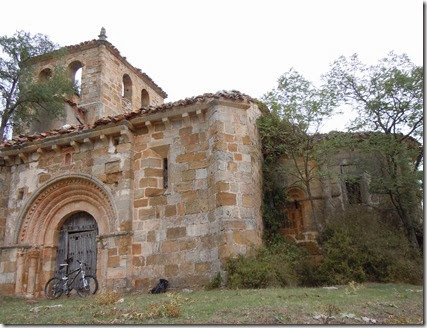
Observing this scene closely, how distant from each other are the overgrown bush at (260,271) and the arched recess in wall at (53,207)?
4287mm

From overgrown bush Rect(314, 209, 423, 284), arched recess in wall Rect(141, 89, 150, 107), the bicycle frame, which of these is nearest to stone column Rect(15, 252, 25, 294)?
the bicycle frame

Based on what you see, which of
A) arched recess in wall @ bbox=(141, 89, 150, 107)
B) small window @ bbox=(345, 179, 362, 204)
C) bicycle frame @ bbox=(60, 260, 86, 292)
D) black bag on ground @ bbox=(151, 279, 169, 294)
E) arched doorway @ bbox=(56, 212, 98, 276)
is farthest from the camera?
arched recess in wall @ bbox=(141, 89, 150, 107)

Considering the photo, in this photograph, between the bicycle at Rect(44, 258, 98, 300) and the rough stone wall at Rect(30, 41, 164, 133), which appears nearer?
the bicycle at Rect(44, 258, 98, 300)

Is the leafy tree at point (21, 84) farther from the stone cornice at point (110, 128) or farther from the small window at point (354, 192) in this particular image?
the small window at point (354, 192)

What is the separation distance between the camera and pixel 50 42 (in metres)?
13.0

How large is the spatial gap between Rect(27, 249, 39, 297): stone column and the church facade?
0.03 metres

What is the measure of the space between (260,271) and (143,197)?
3.53 meters

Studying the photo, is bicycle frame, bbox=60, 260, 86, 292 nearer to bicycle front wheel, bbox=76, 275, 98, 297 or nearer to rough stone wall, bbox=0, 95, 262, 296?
bicycle front wheel, bbox=76, 275, 98, 297

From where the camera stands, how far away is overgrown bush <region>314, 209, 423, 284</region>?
895 centimetres

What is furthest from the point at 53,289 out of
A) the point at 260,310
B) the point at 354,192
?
the point at 354,192

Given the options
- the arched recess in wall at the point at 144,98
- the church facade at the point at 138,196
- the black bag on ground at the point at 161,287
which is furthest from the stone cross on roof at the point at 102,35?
the black bag on ground at the point at 161,287

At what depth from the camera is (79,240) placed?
1109 cm

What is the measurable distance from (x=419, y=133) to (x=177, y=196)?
20.3 ft

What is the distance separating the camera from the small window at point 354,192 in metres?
12.0
